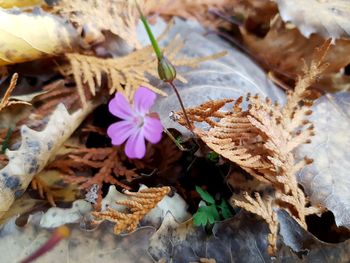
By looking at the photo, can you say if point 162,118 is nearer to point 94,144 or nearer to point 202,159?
point 202,159

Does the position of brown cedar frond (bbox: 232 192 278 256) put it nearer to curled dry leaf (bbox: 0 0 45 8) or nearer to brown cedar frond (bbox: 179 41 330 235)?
brown cedar frond (bbox: 179 41 330 235)

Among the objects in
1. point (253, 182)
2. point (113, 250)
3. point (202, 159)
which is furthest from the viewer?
point (202, 159)

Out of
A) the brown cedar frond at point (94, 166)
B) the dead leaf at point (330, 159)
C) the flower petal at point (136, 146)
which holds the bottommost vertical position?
the brown cedar frond at point (94, 166)

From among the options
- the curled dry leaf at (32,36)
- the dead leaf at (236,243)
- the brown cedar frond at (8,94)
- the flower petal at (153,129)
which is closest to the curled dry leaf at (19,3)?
the curled dry leaf at (32,36)

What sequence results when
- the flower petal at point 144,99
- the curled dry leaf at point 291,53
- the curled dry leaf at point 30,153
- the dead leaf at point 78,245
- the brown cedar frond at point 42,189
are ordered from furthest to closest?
1. the curled dry leaf at point 291,53
2. the flower petal at point 144,99
3. the brown cedar frond at point 42,189
4. the curled dry leaf at point 30,153
5. the dead leaf at point 78,245

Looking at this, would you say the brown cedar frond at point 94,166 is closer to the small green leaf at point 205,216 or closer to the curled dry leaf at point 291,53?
the small green leaf at point 205,216

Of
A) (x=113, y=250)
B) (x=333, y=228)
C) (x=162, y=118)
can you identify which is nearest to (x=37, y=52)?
(x=162, y=118)

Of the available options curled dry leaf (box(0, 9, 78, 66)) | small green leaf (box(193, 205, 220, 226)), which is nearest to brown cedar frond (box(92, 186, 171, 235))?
small green leaf (box(193, 205, 220, 226))

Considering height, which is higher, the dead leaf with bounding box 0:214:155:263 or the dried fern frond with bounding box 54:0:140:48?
the dried fern frond with bounding box 54:0:140:48
